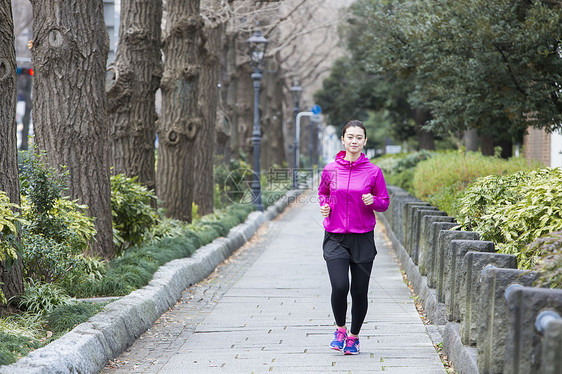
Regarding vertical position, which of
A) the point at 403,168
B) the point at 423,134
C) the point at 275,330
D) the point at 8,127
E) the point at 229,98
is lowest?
the point at 275,330

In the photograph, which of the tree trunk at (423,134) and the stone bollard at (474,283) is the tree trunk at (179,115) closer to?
the stone bollard at (474,283)

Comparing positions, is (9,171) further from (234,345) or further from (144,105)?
(144,105)

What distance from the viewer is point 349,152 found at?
666 cm

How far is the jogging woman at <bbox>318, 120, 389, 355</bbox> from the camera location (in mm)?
6629

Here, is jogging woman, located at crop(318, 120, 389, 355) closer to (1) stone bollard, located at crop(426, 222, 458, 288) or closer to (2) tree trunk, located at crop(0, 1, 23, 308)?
(1) stone bollard, located at crop(426, 222, 458, 288)

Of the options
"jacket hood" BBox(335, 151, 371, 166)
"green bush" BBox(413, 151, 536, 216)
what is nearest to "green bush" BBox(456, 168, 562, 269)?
"jacket hood" BBox(335, 151, 371, 166)

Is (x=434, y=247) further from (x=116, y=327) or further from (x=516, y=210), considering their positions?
(x=116, y=327)

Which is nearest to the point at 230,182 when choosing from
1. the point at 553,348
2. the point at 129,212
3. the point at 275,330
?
the point at 129,212

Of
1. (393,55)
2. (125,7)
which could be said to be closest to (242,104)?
(393,55)

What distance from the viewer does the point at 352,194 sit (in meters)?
6.62

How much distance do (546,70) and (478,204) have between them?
13.9ft

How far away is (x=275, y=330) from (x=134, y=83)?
5.83 m

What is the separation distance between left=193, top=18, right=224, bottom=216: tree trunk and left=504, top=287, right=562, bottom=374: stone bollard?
1374cm

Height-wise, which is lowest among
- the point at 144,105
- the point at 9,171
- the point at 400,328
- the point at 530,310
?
the point at 400,328
